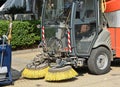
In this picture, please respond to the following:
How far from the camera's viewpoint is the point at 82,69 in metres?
11.0

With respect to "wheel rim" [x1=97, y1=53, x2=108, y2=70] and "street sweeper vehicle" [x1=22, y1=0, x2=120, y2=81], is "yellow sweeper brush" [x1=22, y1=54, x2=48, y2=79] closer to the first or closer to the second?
"street sweeper vehicle" [x1=22, y1=0, x2=120, y2=81]

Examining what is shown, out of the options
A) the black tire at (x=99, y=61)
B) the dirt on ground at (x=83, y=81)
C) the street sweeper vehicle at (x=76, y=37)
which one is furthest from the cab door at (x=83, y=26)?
the dirt on ground at (x=83, y=81)

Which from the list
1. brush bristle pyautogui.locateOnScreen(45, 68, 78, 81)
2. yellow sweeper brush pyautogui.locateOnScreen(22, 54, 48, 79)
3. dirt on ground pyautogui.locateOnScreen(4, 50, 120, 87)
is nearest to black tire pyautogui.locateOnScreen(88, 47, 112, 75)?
dirt on ground pyautogui.locateOnScreen(4, 50, 120, 87)

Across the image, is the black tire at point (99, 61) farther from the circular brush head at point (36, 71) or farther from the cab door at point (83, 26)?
the circular brush head at point (36, 71)

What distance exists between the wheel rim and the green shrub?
5.17 metres

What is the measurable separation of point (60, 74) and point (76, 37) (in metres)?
1.24

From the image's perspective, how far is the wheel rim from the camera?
10.2m

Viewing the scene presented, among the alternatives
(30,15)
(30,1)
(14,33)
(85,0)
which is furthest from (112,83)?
(30,1)

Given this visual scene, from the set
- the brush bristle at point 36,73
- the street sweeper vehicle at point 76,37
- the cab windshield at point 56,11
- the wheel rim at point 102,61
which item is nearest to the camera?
the brush bristle at point 36,73

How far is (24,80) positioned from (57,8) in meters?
2.08

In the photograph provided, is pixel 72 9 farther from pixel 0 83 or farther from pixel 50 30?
pixel 0 83

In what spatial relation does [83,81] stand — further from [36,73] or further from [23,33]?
[23,33]

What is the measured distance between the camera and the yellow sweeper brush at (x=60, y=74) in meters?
9.22

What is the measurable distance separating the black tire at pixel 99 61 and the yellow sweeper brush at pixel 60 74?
0.86 metres
